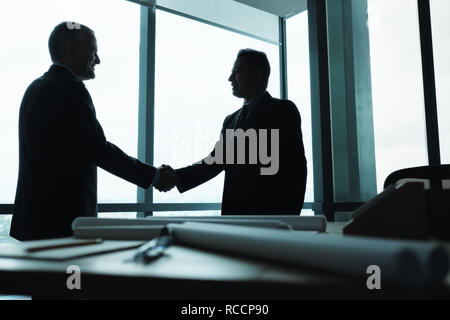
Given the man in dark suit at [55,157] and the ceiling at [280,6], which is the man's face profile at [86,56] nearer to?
the man in dark suit at [55,157]

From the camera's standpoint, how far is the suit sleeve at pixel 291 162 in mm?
1968

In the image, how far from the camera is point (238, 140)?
2.23 meters

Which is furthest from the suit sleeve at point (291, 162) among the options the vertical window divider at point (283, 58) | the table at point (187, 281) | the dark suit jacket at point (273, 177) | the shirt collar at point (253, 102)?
the vertical window divider at point (283, 58)

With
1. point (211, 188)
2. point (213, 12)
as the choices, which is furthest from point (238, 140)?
point (213, 12)

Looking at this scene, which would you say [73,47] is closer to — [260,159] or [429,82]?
[260,159]

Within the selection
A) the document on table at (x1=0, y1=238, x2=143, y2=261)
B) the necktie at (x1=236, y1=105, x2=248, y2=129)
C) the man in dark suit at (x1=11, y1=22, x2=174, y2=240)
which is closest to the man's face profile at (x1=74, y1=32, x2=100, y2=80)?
the man in dark suit at (x1=11, y1=22, x2=174, y2=240)

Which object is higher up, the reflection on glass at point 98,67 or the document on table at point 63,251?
the reflection on glass at point 98,67

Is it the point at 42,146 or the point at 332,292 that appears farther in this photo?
the point at 42,146

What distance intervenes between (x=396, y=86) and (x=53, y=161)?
278 cm

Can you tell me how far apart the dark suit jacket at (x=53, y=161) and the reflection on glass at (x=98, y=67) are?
1092mm

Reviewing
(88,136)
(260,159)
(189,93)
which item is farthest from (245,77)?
(189,93)

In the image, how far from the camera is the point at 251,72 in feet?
7.54

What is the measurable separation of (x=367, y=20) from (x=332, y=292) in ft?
12.1
